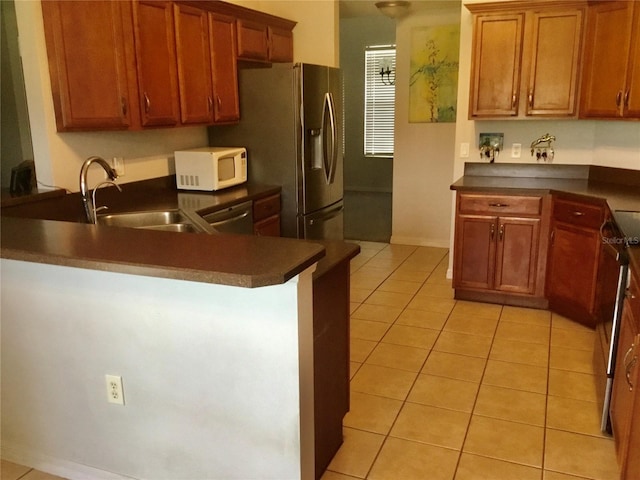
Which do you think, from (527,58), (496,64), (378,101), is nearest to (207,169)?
(496,64)

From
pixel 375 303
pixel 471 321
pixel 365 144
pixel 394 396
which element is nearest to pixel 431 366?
pixel 394 396

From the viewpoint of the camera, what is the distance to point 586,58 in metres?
3.71

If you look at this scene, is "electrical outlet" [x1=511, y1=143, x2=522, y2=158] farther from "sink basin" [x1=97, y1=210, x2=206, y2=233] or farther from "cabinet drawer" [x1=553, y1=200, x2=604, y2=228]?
"sink basin" [x1=97, y1=210, x2=206, y2=233]

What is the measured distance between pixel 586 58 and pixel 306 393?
10.4 feet

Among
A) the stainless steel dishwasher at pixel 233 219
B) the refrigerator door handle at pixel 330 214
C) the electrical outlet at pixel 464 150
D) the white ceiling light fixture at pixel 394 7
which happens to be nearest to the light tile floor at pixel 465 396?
the refrigerator door handle at pixel 330 214

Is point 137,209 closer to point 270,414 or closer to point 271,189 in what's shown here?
point 271,189

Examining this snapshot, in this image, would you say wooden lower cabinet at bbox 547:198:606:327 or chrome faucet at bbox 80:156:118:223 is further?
wooden lower cabinet at bbox 547:198:606:327

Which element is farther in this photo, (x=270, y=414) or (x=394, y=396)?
(x=394, y=396)

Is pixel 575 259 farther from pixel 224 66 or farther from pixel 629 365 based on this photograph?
pixel 224 66

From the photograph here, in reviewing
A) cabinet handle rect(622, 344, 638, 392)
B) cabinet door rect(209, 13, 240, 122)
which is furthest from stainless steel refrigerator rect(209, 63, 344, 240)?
cabinet handle rect(622, 344, 638, 392)

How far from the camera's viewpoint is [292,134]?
405 centimetres

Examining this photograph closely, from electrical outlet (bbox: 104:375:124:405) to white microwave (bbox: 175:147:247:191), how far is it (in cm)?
202

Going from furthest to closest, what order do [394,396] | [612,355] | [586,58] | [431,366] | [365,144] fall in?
1. [365,144]
2. [586,58]
3. [431,366]
4. [394,396]
5. [612,355]

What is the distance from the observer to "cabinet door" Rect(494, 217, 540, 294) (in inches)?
152
